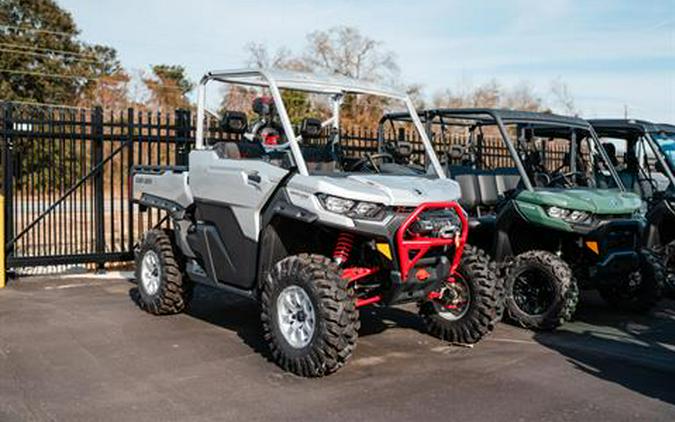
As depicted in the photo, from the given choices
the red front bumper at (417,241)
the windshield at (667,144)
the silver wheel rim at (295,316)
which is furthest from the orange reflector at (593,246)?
the silver wheel rim at (295,316)

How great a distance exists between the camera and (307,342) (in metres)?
5.68

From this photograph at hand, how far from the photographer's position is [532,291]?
7.66 meters

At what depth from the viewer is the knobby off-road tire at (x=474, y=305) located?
21.6 ft

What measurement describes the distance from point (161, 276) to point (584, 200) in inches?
174

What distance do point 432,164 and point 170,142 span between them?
196 inches

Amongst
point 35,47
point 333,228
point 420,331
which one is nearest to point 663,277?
point 420,331

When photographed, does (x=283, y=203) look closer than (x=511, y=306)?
Yes

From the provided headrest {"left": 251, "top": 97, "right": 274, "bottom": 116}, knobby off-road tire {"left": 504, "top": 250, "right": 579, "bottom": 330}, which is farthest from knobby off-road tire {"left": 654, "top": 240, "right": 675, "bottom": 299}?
headrest {"left": 251, "top": 97, "right": 274, "bottom": 116}

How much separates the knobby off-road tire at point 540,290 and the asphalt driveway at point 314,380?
18 cm

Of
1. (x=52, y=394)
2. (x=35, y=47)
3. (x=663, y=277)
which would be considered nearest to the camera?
(x=52, y=394)

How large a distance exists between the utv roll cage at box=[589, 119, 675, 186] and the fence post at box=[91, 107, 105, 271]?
6.86 metres

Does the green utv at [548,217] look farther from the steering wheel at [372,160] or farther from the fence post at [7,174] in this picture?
the fence post at [7,174]

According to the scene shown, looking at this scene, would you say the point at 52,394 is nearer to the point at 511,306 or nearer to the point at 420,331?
the point at 420,331

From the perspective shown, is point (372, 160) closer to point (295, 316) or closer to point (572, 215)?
point (295, 316)
